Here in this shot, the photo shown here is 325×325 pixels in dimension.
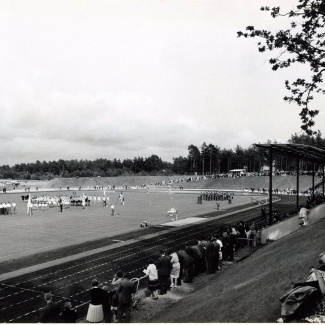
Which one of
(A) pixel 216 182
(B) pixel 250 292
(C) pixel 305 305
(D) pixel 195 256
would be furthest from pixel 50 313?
(A) pixel 216 182

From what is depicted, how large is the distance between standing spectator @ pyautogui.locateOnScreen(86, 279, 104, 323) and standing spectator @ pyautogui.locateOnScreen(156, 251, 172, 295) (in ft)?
9.43

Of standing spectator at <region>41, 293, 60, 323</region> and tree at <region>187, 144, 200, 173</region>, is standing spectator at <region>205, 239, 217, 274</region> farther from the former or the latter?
tree at <region>187, 144, 200, 173</region>

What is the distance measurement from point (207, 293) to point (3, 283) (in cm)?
774

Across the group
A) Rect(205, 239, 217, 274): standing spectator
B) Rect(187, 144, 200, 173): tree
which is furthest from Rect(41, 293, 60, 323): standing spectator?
Rect(187, 144, 200, 173): tree

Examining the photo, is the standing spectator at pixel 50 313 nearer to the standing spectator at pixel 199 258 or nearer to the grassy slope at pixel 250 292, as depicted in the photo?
the grassy slope at pixel 250 292

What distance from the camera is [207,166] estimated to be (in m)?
165

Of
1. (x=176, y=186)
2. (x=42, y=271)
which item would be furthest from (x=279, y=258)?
(x=176, y=186)

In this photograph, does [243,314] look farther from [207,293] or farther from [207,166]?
[207,166]

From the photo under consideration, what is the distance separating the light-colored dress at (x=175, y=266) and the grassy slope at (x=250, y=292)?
0.97 meters

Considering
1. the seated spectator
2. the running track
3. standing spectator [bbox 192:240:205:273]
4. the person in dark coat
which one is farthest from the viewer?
standing spectator [bbox 192:240:205:273]

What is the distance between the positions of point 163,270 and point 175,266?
94 cm

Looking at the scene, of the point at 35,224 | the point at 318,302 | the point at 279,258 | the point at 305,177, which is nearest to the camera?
the point at 318,302

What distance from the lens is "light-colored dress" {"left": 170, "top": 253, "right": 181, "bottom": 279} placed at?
499 inches

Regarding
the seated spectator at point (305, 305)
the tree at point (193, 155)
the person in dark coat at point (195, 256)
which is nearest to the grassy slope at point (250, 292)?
the seated spectator at point (305, 305)
